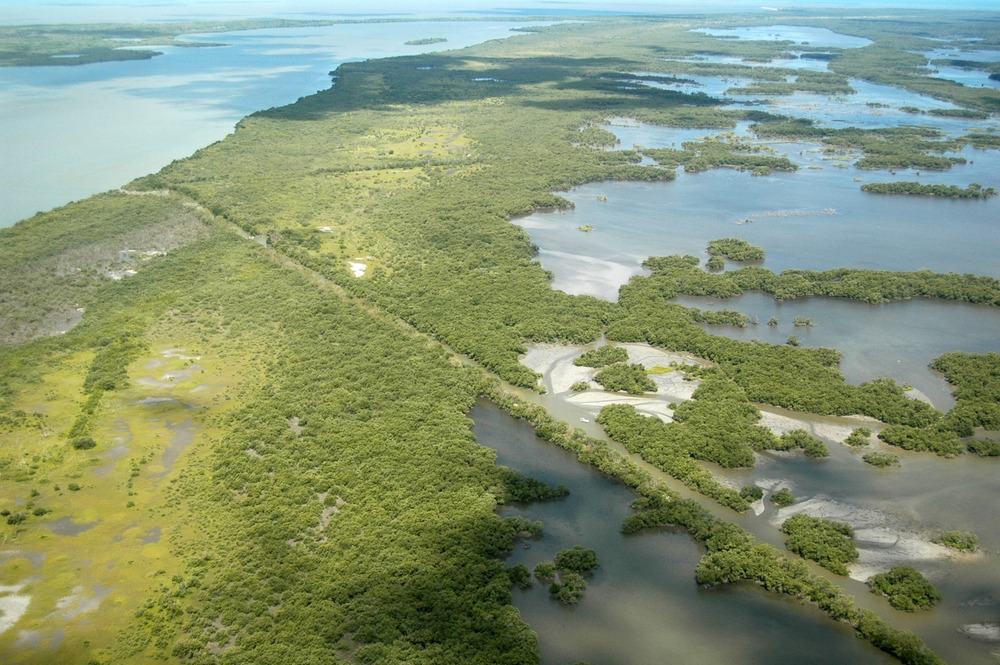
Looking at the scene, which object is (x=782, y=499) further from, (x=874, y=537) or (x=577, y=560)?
(x=577, y=560)

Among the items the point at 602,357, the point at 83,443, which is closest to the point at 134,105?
the point at 83,443

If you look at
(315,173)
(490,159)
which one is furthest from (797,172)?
(315,173)

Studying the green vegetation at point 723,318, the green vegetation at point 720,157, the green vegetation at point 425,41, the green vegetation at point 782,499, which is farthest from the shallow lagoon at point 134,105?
the green vegetation at point 782,499

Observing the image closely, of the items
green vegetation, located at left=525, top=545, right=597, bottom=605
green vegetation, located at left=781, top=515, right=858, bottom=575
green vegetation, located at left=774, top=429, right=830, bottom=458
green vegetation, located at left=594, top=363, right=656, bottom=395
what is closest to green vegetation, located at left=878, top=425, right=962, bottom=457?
green vegetation, located at left=774, top=429, right=830, bottom=458

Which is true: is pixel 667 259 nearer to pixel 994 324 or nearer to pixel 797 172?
pixel 994 324

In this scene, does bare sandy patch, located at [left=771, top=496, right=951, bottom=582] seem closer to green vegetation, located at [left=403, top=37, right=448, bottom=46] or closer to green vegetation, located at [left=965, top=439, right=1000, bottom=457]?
green vegetation, located at [left=965, top=439, right=1000, bottom=457]

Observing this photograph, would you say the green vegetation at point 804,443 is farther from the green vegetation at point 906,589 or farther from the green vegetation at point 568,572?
the green vegetation at point 568,572
